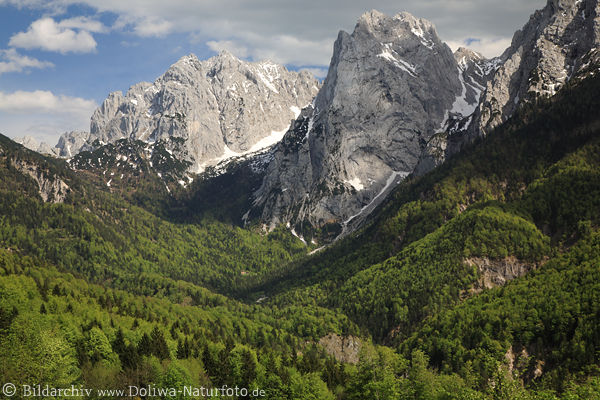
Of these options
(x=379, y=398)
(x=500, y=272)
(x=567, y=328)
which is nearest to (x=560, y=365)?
(x=567, y=328)

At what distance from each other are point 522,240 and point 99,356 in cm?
15767

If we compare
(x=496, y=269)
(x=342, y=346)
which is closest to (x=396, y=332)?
(x=342, y=346)

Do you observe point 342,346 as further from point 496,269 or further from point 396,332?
point 496,269

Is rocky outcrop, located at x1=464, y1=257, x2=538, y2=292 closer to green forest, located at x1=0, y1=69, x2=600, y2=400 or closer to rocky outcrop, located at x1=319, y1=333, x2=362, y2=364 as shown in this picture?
green forest, located at x1=0, y1=69, x2=600, y2=400

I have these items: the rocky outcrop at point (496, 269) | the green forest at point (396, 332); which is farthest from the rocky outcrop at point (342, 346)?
the rocky outcrop at point (496, 269)

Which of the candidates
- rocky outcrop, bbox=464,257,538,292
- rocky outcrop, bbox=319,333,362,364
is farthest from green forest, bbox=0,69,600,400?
rocky outcrop, bbox=319,333,362,364

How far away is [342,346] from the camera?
18400 centimetres

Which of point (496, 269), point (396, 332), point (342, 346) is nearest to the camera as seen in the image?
point (396, 332)

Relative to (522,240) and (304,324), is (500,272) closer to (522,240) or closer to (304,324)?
(522,240)

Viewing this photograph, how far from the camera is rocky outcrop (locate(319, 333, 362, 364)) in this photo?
18150cm

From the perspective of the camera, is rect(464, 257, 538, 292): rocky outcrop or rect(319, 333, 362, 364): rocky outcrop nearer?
rect(319, 333, 362, 364): rocky outcrop

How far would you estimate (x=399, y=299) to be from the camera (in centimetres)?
19188

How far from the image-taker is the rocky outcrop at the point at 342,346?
595 feet

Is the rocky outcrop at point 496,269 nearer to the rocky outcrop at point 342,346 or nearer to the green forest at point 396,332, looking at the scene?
the green forest at point 396,332
